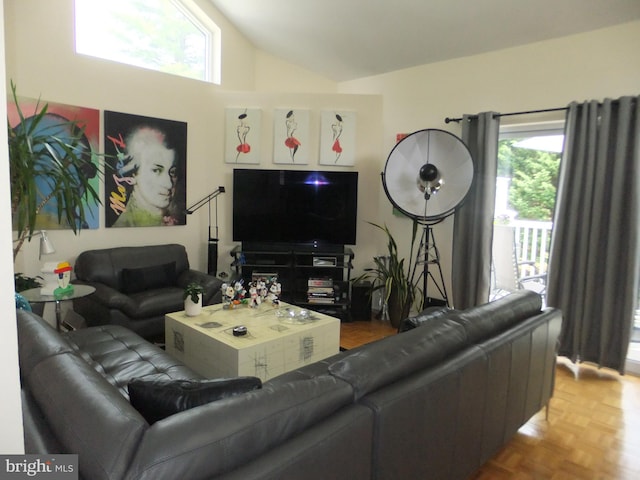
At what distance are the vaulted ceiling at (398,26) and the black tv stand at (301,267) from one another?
2123 mm

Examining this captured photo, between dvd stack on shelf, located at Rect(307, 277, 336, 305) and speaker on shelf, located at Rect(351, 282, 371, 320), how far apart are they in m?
0.23

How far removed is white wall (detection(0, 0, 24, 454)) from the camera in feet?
2.32

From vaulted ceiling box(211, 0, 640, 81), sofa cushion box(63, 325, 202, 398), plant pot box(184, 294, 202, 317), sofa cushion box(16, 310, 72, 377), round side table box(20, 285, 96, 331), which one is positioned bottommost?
sofa cushion box(63, 325, 202, 398)

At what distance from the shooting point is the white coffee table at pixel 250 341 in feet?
7.88

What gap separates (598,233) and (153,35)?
4.46 m

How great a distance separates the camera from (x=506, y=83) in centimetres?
377

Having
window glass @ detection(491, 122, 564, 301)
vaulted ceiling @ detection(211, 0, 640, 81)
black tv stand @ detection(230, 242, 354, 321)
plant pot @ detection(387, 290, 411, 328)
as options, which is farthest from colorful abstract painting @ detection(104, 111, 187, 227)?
window glass @ detection(491, 122, 564, 301)

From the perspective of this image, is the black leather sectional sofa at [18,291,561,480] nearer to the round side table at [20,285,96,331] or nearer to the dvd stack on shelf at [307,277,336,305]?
the round side table at [20,285,96,331]

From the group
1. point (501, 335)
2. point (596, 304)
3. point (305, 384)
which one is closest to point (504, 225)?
point (596, 304)

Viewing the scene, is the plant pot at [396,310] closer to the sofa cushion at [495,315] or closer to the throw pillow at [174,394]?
the sofa cushion at [495,315]

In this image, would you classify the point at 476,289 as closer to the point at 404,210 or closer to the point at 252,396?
the point at 404,210

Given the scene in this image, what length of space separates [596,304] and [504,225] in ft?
3.44

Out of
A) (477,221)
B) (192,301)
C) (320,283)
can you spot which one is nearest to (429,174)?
(477,221)

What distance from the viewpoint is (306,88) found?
530cm
